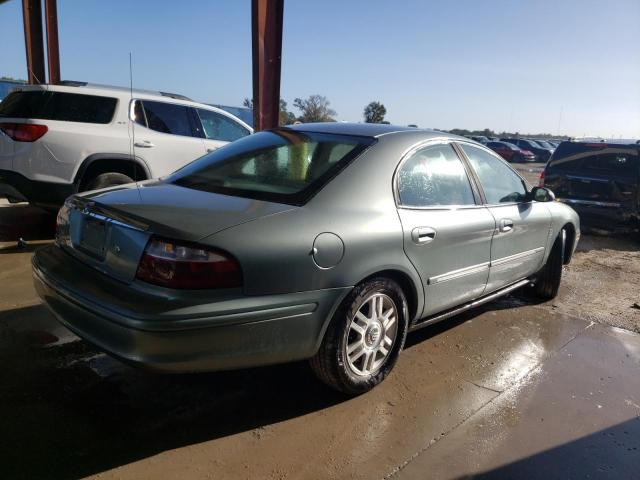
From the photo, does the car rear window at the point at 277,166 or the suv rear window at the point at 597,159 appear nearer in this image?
the car rear window at the point at 277,166

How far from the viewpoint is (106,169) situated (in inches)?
245

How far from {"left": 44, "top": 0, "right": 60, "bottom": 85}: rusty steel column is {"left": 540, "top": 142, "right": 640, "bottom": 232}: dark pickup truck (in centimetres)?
1050

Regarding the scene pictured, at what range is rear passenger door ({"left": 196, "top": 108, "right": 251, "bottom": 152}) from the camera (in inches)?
283

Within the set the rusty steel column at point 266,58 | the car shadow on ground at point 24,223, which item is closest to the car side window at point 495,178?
the rusty steel column at point 266,58

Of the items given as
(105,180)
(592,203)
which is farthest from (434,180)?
(592,203)

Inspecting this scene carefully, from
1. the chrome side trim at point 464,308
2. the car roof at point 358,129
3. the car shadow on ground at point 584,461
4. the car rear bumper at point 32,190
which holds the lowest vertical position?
the car shadow on ground at point 584,461

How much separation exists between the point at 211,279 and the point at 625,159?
7.86 meters

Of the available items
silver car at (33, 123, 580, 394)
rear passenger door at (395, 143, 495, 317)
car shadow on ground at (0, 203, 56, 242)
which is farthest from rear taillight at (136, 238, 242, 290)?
car shadow on ground at (0, 203, 56, 242)

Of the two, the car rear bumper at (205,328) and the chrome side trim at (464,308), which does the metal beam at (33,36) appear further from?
the chrome side trim at (464,308)

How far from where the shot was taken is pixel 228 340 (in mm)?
2395

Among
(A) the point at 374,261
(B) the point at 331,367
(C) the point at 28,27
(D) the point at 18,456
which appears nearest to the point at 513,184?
(A) the point at 374,261

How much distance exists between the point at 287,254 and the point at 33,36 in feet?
40.5

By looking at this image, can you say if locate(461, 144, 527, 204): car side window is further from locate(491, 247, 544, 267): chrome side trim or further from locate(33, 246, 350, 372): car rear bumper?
locate(33, 246, 350, 372): car rear bumper

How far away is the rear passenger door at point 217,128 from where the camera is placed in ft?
23.6
